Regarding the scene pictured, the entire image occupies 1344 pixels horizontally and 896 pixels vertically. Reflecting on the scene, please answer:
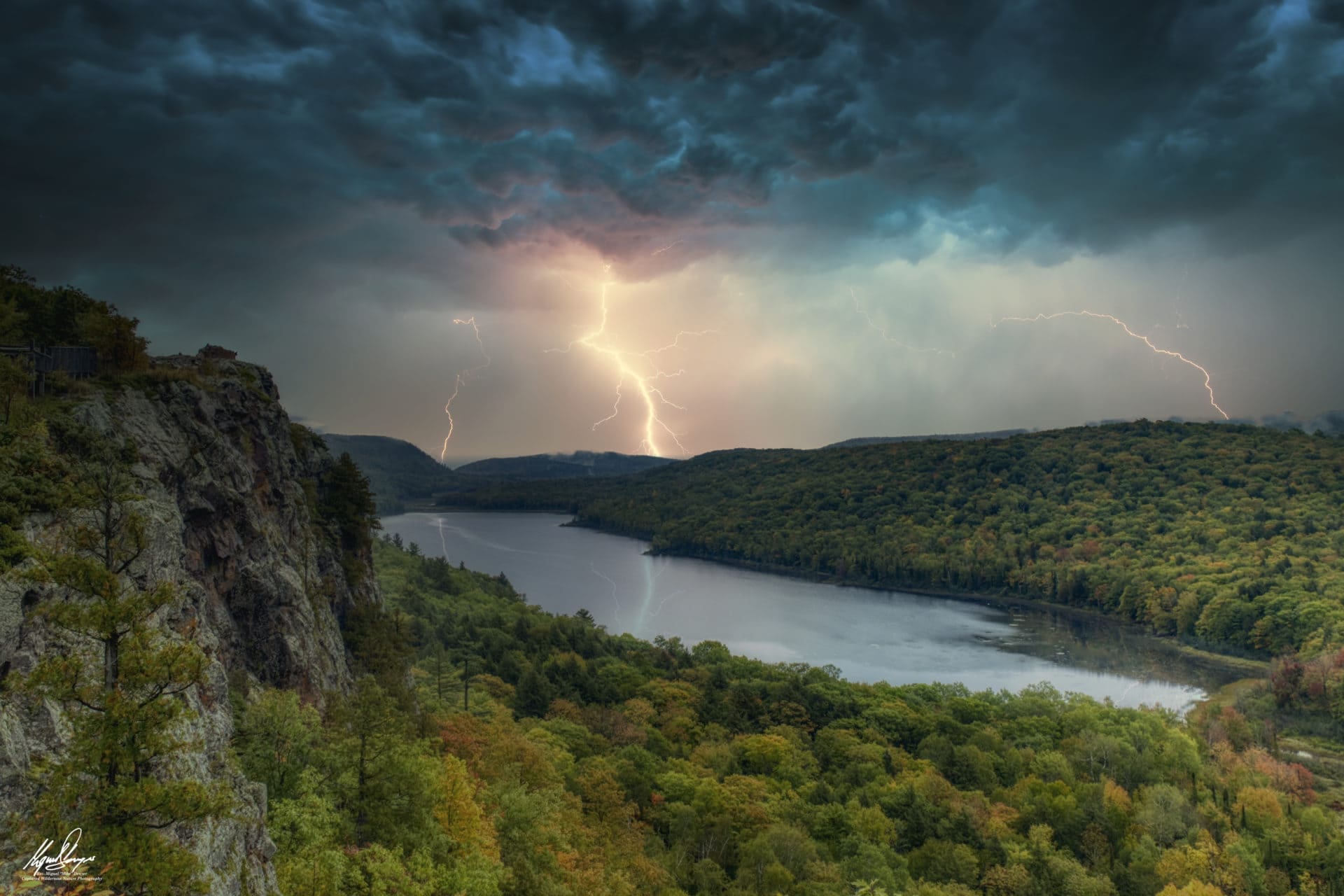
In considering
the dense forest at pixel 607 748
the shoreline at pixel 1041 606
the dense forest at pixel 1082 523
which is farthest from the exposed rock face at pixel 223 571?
the dense forest at pixel 1082 523

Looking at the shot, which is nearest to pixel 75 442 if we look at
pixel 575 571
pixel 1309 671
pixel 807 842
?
pixel 807 842

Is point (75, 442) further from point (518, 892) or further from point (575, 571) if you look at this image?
point (575, 571)

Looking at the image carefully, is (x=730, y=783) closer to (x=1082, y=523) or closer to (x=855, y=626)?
(x=855, y=626)

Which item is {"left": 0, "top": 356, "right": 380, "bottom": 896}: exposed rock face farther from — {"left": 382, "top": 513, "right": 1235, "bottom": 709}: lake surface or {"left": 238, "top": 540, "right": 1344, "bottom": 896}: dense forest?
{"left": 382, "top": 513, "right": 1235, "bottom": 709}: lake surface

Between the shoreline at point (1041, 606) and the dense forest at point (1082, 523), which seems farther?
the dense forest at point (1082, 523)

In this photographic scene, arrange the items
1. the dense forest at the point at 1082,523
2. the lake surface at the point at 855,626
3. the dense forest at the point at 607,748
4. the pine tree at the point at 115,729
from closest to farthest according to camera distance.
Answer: the pine tree at the point at 115,729 < the dense forest at the point at 607,748 < the lake surface at the point at 855,626 < the dense forest at the point at 1082,523

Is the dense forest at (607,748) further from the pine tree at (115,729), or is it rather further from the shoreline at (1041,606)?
the shoreline at (1041,606)

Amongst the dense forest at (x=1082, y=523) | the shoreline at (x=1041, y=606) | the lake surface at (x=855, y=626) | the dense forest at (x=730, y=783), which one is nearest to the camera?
the dense forest at (x=730, y=783)
